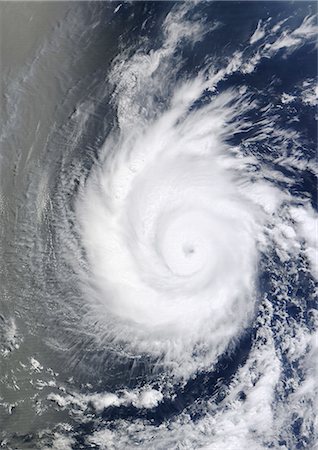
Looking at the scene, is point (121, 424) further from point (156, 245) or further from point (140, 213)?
point (140, 213)

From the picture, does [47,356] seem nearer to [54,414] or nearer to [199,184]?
[54,414]

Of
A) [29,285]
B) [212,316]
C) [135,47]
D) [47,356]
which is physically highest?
[135,47]

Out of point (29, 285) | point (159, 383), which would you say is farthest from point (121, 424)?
point (29, 285)

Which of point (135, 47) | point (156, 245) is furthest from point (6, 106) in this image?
point (156, 245)

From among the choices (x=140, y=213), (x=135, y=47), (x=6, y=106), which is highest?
(x=135, y=47)

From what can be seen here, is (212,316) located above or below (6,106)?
below

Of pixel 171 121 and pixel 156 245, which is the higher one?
pixel 171 121
